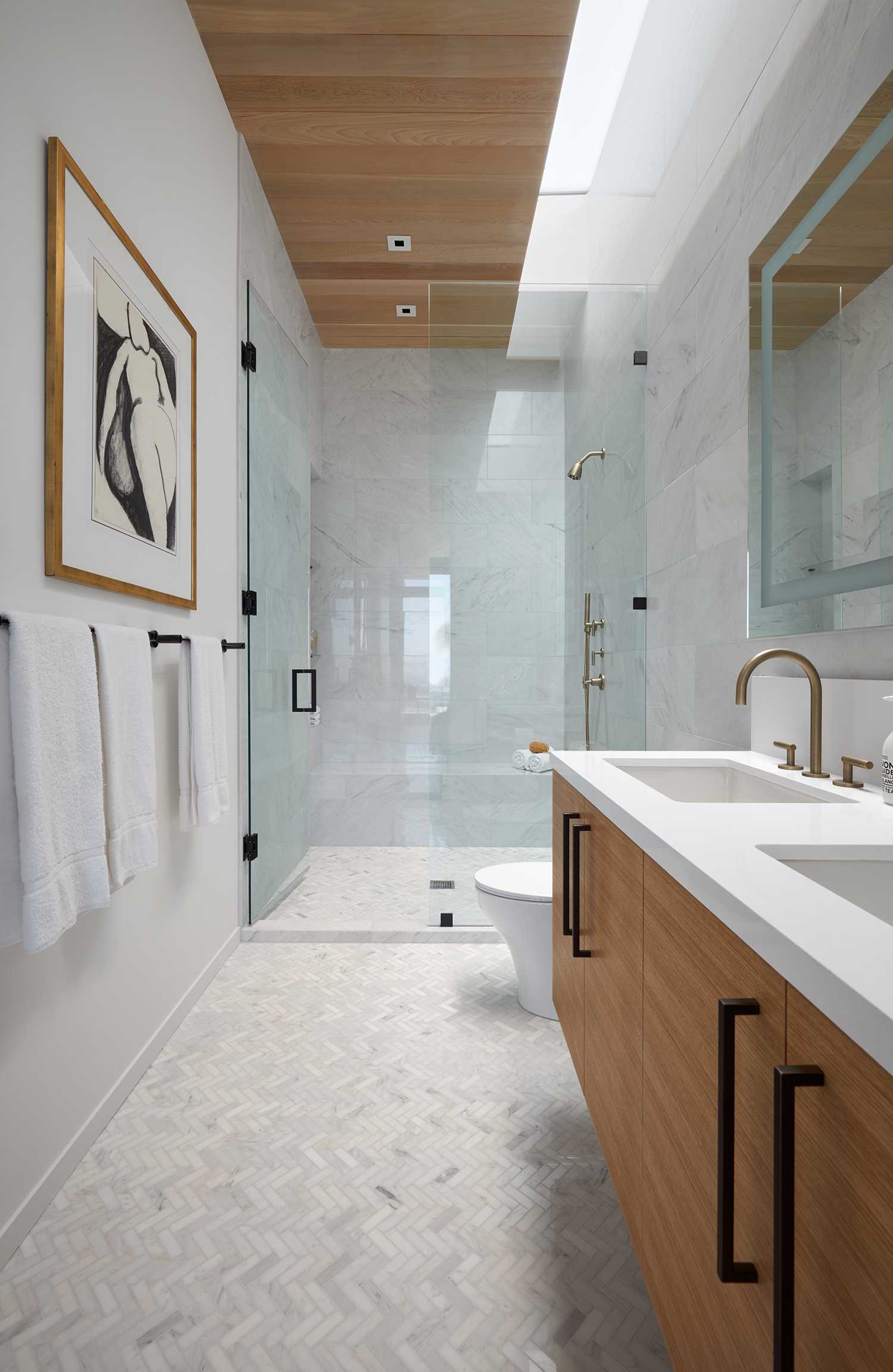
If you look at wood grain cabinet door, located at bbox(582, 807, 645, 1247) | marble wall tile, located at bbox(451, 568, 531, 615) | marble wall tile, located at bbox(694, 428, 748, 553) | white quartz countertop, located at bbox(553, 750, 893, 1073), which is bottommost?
wood grain cabinet door, located at bbox(582, 807, 645, 1247)

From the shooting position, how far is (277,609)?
3.08 metres

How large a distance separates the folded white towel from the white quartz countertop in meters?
0.90

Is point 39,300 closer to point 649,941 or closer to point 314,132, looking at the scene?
point 649,941

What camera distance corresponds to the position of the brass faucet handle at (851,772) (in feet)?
3.86

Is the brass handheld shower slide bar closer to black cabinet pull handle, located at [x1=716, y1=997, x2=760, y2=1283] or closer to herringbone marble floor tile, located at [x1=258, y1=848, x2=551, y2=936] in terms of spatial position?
herringbone marble floor tile, located at [x1=258, y1=848, x2=551, y2=936]

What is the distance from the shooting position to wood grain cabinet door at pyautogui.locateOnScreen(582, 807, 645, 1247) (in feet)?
3.01

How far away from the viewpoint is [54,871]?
123 centimetres

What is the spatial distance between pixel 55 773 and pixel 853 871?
119 cm

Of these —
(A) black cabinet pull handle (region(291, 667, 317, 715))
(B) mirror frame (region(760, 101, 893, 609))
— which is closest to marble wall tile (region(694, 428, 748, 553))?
(B) mirror frame (region(760, 101, 893, 609))

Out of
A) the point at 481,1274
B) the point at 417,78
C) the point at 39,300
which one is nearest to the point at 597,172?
the point at 417,78

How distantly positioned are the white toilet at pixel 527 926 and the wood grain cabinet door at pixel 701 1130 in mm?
1164

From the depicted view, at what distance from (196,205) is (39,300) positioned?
1.12 meters

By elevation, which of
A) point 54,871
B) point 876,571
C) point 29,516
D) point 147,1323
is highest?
point 29,516

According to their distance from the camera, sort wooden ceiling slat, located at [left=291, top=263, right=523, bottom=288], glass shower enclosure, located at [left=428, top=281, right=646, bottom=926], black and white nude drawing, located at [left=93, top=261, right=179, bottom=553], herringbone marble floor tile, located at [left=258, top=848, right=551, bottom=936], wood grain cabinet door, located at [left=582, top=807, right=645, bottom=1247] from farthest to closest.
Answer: wooden ceiling slat, located at [left=291, top=263, right=523, bottom=288], herringbone marble floor tile, located at [left=258, top=848, right=551, bottom=936], glass shower enclosure, located at [left=428, top=281, right=646, bottom=926], black and white nude drawing, located at [left=93, top=261, right=179, bottom=553], wood grain cabinet door, located at [left=582, top=807, right=645, bottom=1247]
